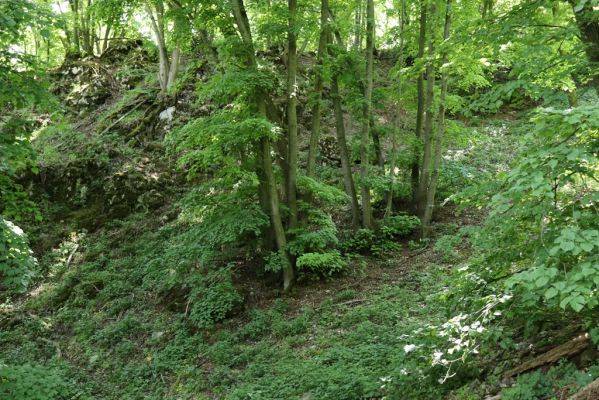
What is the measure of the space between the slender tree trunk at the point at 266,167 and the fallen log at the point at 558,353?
5055 mm

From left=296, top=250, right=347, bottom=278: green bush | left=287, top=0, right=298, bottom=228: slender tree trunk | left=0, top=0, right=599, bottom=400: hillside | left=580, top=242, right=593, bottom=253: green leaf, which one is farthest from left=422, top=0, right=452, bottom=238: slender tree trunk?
left=580, top=242, right=593, bottom=253: green leaf

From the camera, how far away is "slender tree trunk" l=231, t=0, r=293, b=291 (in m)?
8.34

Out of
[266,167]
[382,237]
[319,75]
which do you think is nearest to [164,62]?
[319,75]

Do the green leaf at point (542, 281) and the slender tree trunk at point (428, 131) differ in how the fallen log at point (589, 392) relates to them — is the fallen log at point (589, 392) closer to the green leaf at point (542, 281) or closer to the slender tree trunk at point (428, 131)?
the green leaf at point (542, 281)

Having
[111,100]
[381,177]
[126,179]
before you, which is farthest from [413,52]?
[111,100]

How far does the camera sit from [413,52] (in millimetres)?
10750

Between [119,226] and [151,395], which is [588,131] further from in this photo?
[119,226]

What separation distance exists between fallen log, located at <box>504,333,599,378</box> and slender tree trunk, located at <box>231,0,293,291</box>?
16.6 feet

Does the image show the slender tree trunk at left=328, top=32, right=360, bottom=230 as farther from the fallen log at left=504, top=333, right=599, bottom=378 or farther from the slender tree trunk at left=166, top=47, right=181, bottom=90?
the slender tree trunk at left=166, top=47, right=181, bottom=90

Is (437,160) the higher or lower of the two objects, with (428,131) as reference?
lower

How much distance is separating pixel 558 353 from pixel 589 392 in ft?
2.53

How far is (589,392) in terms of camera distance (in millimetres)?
3184

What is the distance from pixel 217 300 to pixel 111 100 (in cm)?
1102

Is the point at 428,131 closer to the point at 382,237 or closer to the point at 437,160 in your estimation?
the point at 437,160
